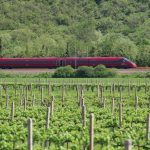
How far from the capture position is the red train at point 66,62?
72.9 m

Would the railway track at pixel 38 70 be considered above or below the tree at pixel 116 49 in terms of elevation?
below

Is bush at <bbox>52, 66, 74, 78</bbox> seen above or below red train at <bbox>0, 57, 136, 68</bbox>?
below

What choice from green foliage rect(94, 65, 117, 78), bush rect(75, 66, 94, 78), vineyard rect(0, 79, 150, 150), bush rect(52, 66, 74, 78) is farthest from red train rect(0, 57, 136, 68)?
vineyard rect(0, 79, 150, 150)

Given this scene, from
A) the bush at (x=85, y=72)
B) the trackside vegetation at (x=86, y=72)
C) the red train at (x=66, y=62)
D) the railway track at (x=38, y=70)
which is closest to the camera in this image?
the trackside vegetation at (x=86, y=72)

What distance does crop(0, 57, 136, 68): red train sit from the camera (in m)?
72.9

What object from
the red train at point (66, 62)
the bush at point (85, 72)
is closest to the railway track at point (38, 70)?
the red train at point (66, 62)

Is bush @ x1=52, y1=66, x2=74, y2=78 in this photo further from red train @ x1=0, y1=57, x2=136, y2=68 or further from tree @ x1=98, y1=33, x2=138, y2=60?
tree @ x1=98, y1=33, x2=138, y2=60

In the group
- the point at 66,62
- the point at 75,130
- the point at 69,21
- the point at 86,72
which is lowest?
the point at 86,72

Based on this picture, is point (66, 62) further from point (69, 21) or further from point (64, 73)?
point (69, 21)

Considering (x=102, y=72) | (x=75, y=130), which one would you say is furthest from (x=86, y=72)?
(x=75, y=130)

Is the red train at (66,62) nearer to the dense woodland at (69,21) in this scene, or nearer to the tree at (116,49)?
the tree at (116,49)

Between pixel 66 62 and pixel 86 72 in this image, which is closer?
pixel 86 72

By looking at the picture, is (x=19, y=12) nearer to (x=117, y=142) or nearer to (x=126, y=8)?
(x=126, y=8)

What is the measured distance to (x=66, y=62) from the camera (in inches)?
2990
